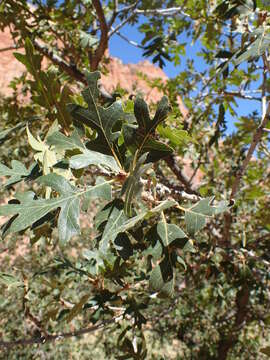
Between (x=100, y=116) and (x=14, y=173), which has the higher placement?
(x=100, y=116)

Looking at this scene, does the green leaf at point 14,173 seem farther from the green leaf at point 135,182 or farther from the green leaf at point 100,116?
the green leaf at point 135,182

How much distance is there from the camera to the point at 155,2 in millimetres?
2773

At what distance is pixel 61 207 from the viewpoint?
81cm

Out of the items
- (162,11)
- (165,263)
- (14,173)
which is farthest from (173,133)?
(162,11)

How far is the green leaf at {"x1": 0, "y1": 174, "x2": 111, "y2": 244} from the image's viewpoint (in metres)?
0.78

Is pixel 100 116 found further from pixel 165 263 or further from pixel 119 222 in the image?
pixel 165 263

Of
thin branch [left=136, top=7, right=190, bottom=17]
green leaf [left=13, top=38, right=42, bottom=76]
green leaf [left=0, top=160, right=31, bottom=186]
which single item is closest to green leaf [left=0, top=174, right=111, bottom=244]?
green leaf [left=0, top=160, right=31, bottom=186]

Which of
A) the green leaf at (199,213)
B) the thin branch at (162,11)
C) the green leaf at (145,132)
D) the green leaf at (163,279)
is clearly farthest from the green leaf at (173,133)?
the thin branch at (162,11)

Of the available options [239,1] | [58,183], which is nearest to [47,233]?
[58,183]

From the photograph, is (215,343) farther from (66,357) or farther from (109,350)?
(66,357)

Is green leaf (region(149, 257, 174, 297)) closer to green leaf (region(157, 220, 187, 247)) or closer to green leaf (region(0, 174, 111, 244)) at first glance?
green leaf (region(157, 220, 187, 247))

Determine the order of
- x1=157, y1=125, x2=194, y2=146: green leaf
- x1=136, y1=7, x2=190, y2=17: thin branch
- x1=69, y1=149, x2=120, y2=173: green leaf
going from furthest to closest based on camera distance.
A: x1=136, y1=7, x2=190, y2=17: thin branch < x1=157, y1=125, x2=194, y2=146: green leaf < x1=69, y1=149, x2=120, y2=173: green leaf

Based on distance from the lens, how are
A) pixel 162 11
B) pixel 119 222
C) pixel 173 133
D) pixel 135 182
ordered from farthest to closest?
1. pixel 162 11
2. pixel 173 133
3. pixel 119 222
4. pixel 135 182

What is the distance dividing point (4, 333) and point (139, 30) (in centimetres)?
411
